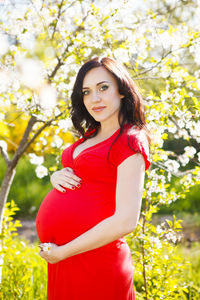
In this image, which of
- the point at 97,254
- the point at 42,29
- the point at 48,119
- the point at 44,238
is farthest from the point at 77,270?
the point at 42,29

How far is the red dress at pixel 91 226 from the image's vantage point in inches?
64.2

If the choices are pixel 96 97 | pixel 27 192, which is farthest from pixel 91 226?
pixel 27 192

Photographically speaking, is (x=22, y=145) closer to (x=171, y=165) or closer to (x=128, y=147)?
(x=171, y=165)

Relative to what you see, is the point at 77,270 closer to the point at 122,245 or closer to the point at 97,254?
the point at 97,254

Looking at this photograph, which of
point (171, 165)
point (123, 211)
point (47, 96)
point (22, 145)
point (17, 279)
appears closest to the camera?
point (123, 211)

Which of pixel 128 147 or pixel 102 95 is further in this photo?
pixel 102 95

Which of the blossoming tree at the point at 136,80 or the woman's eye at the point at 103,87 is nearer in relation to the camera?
the woman's eye at the point at 103,87

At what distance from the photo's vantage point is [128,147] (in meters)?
1.53

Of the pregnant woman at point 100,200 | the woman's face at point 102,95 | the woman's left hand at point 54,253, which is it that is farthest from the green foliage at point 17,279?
the woman's face at point 102,95

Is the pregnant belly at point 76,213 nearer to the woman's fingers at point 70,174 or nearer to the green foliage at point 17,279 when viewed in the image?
the woman's fingers at point 70,174

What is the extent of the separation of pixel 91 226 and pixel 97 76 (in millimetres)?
759

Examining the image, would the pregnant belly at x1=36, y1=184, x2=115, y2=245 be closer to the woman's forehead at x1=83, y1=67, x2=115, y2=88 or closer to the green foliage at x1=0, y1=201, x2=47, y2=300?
the woman's forehead at x1=83, y1=67, x2=115, y2=88

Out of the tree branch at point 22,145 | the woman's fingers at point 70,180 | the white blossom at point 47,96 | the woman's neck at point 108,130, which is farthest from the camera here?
the tree branch at point 22,145

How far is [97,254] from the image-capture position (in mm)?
1646
